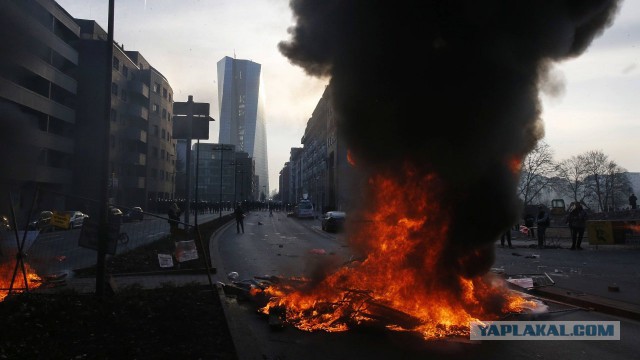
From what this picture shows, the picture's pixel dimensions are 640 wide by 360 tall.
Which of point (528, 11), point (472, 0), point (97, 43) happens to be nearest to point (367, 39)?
point (472, 0)

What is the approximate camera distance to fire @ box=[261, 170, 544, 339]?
5.75m

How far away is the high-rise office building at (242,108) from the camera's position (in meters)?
56.2

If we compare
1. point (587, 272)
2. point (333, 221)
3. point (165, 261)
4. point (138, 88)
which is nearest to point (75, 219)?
point (333, 221)

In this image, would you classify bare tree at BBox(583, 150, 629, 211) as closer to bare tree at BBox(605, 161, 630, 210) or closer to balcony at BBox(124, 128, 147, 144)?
bare tree at BBox(605, 161, 630, 210)

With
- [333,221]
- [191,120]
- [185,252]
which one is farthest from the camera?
[333,221]

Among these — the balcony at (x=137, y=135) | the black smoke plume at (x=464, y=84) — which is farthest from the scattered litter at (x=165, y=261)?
the balcony at (x=137, y=135)

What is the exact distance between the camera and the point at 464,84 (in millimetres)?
6652

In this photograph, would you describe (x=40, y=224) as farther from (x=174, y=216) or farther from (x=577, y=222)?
(x=577, y=222)

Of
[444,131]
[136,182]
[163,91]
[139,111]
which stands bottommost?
[444,131]

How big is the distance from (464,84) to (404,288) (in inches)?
126

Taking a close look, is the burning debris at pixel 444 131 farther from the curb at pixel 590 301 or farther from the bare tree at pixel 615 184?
the bare tree at pixel 615 184

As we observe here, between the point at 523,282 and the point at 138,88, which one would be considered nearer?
the point at 523,282

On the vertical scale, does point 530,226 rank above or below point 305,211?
below

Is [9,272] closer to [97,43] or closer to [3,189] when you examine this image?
[3,189]
